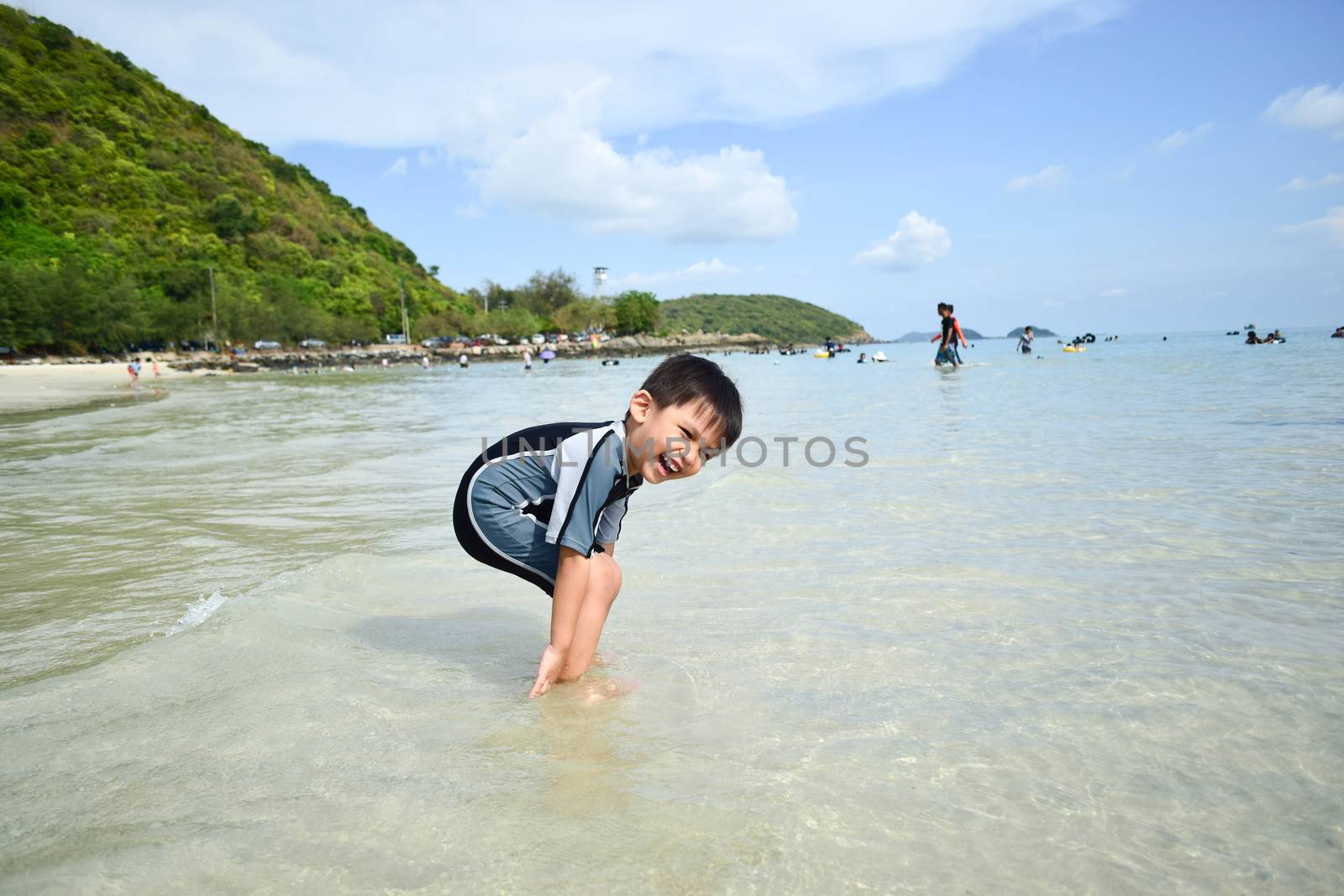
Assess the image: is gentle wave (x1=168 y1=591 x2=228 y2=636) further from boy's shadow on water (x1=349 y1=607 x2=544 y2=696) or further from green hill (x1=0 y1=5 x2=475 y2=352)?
green hill (x1=0 y1=5 x2=475 y2=352)

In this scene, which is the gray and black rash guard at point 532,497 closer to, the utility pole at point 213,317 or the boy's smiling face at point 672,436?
the boy's smiling face at point 672,436

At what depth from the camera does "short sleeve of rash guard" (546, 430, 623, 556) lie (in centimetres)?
250

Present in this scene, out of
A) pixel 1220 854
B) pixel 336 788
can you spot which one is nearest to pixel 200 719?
pixel 336 788

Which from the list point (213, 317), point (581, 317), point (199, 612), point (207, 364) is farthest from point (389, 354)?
point (199, 612)

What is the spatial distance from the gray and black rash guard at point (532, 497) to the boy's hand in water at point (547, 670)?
0.33 m

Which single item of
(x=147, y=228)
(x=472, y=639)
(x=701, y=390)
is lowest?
(x=472, y=639)

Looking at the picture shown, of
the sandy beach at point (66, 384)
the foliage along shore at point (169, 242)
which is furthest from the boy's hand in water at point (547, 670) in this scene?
the foliage along shore at point (169, 242)

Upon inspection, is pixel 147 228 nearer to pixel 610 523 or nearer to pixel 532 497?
pixel 532 497

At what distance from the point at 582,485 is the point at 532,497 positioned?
0.34 meters

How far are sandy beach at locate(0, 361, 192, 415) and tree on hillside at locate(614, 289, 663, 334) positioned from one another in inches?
2850

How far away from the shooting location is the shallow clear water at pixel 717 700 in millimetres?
1589

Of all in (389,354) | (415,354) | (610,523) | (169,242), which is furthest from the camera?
(169,242)

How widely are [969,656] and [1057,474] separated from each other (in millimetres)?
4039

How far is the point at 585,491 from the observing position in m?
2.51
